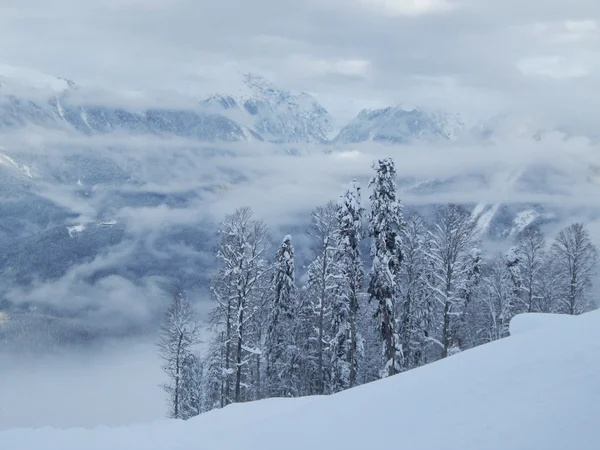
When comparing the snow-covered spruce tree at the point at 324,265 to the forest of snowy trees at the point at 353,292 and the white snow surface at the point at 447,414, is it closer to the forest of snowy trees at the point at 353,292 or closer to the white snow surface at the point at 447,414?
the forest of snowy trees at the point at 353,292

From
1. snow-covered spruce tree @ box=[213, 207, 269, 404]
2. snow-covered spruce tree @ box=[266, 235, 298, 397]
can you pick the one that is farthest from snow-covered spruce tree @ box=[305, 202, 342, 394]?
snow-covered spruce tree @ box=[213, 207, 269, 404]

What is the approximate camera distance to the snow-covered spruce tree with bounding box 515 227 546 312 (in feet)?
112

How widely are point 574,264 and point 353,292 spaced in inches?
672

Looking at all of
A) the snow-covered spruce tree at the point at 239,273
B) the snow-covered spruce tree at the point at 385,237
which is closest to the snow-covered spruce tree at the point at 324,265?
the snow-covered spruce tree at the point at 385,237

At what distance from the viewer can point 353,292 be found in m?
23.5

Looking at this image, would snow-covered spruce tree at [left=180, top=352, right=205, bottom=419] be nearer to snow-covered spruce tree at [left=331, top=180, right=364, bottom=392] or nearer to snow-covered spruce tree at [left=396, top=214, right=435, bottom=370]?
snow-covered spruce tree at [left=396, top=214, right=435, bottom=370]

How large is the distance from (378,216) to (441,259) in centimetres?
435

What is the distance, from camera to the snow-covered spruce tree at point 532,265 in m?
34.0

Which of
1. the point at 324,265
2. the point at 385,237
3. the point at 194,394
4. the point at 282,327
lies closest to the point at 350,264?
the point at 385,237

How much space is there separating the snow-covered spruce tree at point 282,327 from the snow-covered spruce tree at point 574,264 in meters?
17.2

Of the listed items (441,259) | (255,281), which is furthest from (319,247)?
(441,259)

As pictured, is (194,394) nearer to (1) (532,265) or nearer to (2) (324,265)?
(2) (324,265)

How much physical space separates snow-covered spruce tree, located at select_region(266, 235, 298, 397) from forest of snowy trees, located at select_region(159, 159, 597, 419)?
61 mm

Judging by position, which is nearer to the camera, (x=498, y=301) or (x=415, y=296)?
(x=415, y=296)
